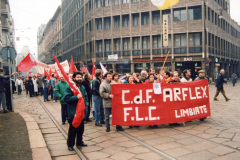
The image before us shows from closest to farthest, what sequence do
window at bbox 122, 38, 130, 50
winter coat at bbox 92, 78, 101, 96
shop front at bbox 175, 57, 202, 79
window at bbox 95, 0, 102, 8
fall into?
winter coat at bbox 92, 78, 101, 96 < shop front at bbox 175, 57, 202, 79 < window at bbox 122, 38, 130, 50 < window at bbox 95, 0, 102, 8

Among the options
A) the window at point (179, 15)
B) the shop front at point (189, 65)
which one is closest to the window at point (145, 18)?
the window at point (179, 15)

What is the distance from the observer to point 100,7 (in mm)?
35188

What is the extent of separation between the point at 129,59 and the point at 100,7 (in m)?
8.83

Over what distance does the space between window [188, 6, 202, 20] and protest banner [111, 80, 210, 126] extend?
25238 mm

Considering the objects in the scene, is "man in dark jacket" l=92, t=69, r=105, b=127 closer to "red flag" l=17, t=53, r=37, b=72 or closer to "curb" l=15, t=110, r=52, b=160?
"curb" l=15, t=110, r=52, b=160

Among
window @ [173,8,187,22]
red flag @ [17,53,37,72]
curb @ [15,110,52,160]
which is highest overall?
window @ [173,8,187,22]

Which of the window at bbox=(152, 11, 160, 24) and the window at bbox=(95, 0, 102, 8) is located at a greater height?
the window at bbox=(95, 0, 102, 8)

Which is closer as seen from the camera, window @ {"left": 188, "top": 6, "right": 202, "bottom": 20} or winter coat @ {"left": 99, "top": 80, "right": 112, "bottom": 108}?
winter coat @ {"left": 99, "top": 80, "right": 112, "bottom": 108}

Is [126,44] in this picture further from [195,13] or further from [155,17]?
[195,13]

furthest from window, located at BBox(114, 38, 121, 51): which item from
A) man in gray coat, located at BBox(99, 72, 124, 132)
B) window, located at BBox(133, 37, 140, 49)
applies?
man in gray coat, located at BBox(99, 72, 124, 132)

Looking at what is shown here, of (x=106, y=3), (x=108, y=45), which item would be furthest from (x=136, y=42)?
(x=106, y=3)

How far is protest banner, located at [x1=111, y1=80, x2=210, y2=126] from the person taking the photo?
663 centimetres

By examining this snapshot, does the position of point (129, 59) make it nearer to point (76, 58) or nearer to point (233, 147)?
point (76, 58)

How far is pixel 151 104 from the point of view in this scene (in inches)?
265
